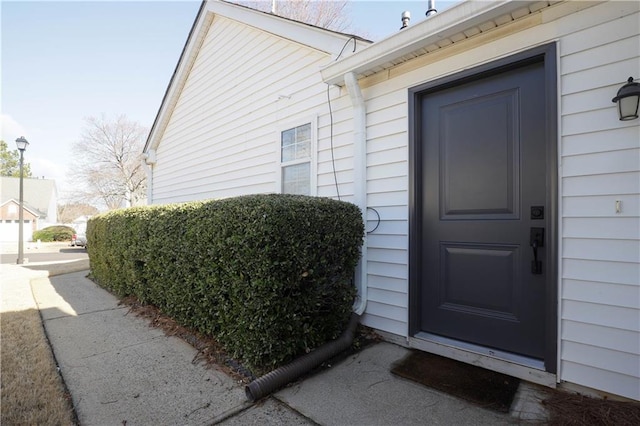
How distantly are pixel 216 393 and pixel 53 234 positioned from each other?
3192 centimetres

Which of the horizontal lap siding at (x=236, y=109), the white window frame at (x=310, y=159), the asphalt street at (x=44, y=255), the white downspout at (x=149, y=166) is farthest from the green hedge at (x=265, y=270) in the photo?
the asphalt street at (x=44, y=255)

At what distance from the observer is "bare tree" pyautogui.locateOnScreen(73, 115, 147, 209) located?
24891 millimetres

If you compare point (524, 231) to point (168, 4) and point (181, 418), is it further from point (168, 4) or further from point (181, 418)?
point (168, 4)

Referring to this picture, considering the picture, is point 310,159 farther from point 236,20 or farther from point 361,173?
point 236,20

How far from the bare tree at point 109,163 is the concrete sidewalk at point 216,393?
2482 cm

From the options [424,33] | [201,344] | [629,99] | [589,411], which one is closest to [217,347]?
[201,344]

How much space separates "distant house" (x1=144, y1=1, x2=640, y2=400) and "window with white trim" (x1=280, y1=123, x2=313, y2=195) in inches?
1.8

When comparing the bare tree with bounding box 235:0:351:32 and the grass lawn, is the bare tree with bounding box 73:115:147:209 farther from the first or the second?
the grass lawn

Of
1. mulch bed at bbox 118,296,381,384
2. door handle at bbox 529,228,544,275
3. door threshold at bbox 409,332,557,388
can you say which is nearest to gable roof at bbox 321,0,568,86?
door handle at bbox 529,228,544,275

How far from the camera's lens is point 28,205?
32.5 m

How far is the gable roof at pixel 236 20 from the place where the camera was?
3830 mm

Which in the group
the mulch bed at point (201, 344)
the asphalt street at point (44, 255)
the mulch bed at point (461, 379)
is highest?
the mulch bed at point (461, 379)

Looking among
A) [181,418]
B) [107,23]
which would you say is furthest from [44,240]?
[181,418]

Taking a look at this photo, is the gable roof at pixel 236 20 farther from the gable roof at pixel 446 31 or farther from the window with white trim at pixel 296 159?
the window with white trim at pixel 296 159
